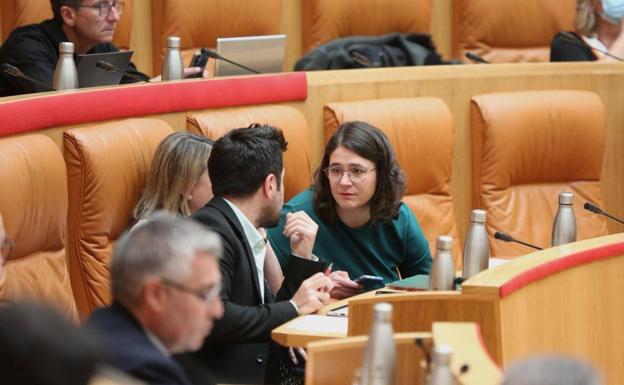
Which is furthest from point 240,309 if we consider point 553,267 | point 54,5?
point 54,5

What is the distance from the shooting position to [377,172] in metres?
2.86

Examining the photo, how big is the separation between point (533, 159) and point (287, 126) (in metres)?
0.91

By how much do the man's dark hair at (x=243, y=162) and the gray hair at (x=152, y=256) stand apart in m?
0.99

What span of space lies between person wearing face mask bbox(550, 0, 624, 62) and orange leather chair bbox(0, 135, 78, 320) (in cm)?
209

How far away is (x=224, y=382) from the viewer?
231 centimetres

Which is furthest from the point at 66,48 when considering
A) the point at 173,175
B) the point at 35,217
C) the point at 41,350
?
the point at 41,350

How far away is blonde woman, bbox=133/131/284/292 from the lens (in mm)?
2613

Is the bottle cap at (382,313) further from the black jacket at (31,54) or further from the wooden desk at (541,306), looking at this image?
the black jacket at (31,54)

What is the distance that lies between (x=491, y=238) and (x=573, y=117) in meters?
0.44

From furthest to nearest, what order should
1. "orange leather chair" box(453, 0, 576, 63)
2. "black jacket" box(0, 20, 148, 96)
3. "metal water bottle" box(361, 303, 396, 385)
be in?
1. "orange leather chair" box(453, 0, 576, 63)
2. "black jacket" box(0, 20, 148, 96)
3. "metal water bottle" box(361, 303, 396, 385)

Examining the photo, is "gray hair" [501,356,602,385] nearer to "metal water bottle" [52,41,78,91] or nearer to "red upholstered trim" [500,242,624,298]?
"red upholstered trim" [500,242,624,298]

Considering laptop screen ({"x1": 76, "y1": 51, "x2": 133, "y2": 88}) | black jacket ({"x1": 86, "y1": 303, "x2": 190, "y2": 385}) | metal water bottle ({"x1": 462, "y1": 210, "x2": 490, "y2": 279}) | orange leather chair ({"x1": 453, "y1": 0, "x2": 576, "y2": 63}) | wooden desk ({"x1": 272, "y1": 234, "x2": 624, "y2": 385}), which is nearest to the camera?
black jacket ({"x1": 86, "y1": 303, "x2": 190, "y2": 385})

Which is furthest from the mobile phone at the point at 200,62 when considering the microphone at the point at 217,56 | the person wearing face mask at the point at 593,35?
the person wearing face mask at the point at 593,35

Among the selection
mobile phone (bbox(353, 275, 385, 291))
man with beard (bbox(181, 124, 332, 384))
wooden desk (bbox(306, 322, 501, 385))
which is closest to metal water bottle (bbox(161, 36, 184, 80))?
man with beard (bbox(181, 124, 332, 384))
